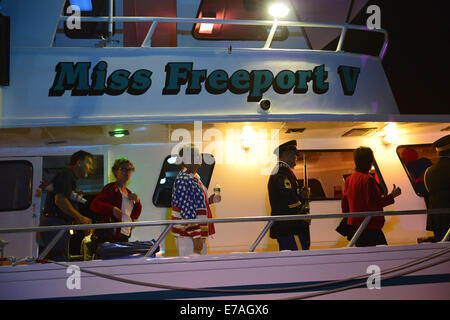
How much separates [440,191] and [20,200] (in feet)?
17.5

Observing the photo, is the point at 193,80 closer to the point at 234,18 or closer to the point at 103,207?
the point at 234,18

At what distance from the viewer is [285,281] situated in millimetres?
3381

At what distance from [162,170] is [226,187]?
2.96 feet

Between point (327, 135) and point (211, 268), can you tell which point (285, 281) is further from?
point (327, 135)

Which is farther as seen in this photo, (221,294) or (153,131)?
(153,131)

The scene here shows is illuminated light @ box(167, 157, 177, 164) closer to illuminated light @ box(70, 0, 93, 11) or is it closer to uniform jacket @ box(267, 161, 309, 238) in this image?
uniform jacket @ box(267, 161, 309, 238)

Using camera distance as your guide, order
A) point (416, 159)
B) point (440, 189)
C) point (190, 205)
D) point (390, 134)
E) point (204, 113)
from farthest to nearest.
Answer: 1. point (416, 159)
2. point (390, 134)
3. point (204, 113)
4. point (440, 189)
5. point (190, 205)

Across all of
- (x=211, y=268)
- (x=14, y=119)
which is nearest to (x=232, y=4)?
(x=14, y=119)

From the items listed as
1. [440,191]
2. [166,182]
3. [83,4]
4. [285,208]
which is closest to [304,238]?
[285,208]

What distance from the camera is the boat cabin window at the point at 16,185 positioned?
5211 mm

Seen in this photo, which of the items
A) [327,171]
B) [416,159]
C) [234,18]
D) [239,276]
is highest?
[234,18]

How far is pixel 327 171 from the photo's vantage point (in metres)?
5.38

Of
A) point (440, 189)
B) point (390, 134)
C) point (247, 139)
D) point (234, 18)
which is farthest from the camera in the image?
point (234, 18)

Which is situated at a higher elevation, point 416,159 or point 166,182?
point 416,159
